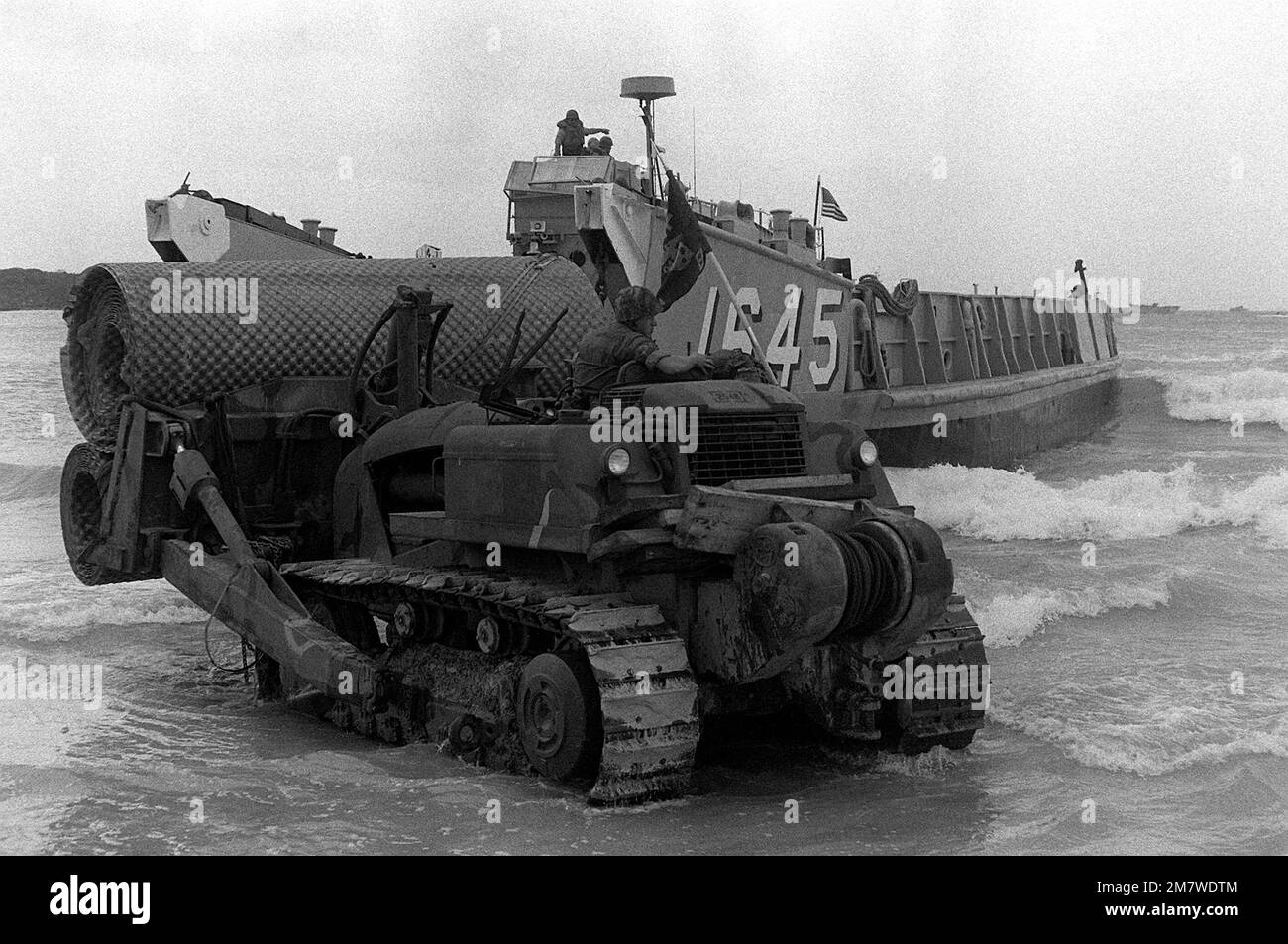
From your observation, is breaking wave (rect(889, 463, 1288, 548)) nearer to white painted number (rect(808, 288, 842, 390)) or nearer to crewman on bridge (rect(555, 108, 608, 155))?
white painted number (rect(808, 288, 842, 390))

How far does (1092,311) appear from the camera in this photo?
35.3 m

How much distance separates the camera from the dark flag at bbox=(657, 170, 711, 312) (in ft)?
29.2

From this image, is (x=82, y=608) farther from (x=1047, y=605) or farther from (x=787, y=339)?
(x=787, y=339)

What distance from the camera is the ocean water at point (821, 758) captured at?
670 cm

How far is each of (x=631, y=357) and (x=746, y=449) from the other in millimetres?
840

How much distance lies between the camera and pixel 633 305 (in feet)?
26.5

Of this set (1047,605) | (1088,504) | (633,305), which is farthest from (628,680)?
(1088,504)

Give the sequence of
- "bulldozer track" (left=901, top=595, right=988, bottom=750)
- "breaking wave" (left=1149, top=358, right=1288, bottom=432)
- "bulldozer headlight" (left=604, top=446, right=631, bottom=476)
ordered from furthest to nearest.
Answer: "breaking wave" (left=1149, top=358, right=1288, bottom=432) < "bulldozer track" (left=901, top=595, right=988, bottom=750) < "bulldozer headlight" (left=604, top=446, right=631, bottom=476)

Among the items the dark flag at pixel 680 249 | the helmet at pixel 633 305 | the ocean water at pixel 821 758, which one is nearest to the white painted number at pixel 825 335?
the ocean water at pixel 821 758

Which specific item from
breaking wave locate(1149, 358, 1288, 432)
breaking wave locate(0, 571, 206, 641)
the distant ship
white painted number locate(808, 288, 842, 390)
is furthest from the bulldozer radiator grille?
breaking wave locate(1149, 358, 1288, 432)

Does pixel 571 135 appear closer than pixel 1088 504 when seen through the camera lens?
No

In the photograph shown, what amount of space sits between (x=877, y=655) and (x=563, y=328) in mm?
4612

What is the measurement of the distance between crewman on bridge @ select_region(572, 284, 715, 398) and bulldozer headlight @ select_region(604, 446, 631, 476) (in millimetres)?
795
